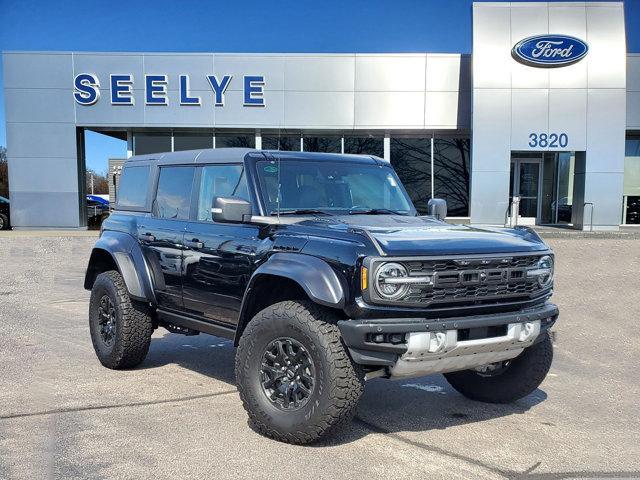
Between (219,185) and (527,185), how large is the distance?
20.7 meters

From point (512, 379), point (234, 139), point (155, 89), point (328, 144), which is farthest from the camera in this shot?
point (328, 144)

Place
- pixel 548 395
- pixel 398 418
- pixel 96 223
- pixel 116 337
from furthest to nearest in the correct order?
pixel 96 223 < pixel 116 337 < pixel 548 395 < pixel 398 418

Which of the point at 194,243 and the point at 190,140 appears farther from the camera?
the point at 190,140

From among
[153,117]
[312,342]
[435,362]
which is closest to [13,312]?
[312,342]

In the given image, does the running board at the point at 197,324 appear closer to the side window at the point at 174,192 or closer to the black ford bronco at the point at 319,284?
the black ford bronco at the point at 319,284

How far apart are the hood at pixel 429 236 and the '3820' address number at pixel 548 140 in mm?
17140

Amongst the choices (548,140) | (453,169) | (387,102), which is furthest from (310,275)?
(453,169)

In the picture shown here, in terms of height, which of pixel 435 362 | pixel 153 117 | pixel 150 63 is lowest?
pixel 435 362

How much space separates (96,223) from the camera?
2384 centimetres

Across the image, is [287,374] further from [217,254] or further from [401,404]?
[401,404]

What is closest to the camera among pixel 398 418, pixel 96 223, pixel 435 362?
→ pixel 435 362

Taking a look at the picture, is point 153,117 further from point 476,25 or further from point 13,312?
point 13,312

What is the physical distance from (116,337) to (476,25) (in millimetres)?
18204

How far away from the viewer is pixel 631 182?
78.0 feet
